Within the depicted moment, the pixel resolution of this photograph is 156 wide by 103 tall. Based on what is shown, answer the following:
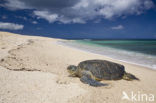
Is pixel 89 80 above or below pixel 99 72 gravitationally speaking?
below

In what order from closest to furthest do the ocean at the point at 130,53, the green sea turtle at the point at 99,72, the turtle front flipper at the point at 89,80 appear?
1. the turtle front flipper at the point at 89,80
2. the green sea turtle at the point at 99,72
3. the ocean at the point at 130,53

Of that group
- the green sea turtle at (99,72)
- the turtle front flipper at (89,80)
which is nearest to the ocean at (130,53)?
the green sea turtle at (99,72)

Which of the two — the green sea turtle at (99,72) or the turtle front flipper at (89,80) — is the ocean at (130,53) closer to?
the green sea turtle at (99,72)

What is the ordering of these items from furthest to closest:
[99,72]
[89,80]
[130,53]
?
[130,53], [99,72], [89,80]

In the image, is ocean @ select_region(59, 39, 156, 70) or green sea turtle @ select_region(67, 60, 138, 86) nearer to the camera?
green sea turtle @ select_region(67, 60, 138, 86)

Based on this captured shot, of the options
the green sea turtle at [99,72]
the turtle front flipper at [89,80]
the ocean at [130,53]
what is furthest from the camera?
the ocean at [130,53]

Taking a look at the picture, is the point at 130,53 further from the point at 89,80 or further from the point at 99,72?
the point at 89,80

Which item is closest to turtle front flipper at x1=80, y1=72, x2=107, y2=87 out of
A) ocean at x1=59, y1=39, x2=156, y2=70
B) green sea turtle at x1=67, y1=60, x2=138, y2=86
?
green sea turtle at x1=67, y1=60, x2=138, y2=86

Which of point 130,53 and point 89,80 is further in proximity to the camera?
point 130,53

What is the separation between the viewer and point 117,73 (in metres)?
4.33

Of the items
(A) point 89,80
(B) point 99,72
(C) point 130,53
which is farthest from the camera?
(C) point 130,53

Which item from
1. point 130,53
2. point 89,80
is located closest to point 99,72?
point 89,80

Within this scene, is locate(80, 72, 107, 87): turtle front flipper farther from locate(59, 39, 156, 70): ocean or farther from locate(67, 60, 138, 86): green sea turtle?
locate(59, 39, 156, 70): ocean

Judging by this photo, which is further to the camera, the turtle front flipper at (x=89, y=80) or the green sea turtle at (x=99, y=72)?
the green sea turtle at (x=99, y=72)
